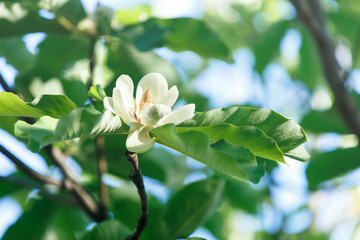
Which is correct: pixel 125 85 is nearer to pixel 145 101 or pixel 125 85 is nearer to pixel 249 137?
pixel 145 101

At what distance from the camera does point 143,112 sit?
2.02 ft

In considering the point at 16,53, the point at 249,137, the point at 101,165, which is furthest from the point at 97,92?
the point at 16,53

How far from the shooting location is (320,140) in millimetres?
2291

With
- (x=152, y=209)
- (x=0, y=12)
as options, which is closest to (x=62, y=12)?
(x=0, y=12)

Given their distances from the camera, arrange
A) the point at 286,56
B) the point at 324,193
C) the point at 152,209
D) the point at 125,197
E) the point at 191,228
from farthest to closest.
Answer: the point at 286,56 → the point at 324,193 → the point at 125,197 → the point at 152,209 → the point at 191,228

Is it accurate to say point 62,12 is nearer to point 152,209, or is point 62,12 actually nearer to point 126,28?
point 126,28

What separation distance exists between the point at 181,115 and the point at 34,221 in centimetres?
83

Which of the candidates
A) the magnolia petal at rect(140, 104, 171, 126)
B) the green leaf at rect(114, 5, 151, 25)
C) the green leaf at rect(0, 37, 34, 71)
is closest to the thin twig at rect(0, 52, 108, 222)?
A: the green leaf at rect(0, 37, 34, 71)

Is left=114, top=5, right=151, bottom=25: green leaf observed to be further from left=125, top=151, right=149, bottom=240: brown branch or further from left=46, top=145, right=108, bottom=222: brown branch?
left=125, top=151, right=149, bottom=240: brown branch

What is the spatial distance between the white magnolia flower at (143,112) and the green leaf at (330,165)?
0.71m

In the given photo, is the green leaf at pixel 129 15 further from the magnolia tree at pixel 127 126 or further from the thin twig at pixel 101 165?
the thin twig at pixel 101 165

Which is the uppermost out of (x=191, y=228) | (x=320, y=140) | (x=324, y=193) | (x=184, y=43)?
(x=184, y=43)

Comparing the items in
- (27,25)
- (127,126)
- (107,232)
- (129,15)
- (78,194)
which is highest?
(127,126)

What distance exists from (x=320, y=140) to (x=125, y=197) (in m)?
1.42
